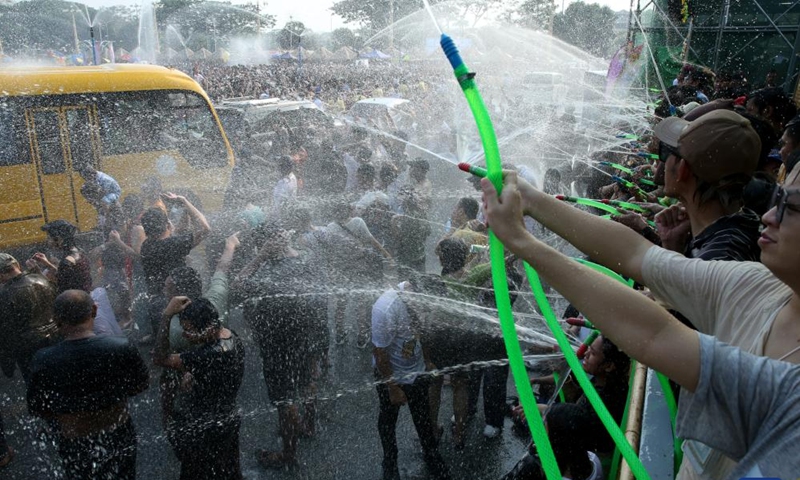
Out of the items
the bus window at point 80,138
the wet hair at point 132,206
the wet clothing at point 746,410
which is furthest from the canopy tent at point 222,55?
the wet clothing at point 746,410

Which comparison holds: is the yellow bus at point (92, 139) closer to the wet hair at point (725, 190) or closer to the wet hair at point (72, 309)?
the wet hair at point (72, 309)

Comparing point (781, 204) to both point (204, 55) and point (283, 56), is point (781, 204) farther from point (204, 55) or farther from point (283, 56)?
point (204, 55)

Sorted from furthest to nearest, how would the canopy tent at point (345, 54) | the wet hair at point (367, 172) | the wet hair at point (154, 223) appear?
the canopy tent at point (345, 54) < the wet hair at point (367, 172) < the wet hair at point (154, 223)

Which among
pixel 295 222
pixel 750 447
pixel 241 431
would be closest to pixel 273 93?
pixel 295 222

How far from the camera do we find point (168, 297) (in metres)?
4.33

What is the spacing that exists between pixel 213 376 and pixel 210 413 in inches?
10.1

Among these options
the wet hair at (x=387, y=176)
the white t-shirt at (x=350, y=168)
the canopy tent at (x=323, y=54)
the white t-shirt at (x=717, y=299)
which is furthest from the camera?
the canopy tent at (x=323, y=54)

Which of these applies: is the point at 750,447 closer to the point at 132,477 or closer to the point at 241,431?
the point at 132,477

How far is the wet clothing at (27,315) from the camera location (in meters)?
3.99

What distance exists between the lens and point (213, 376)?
329 cm

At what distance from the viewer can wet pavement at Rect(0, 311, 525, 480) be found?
3.90 metres

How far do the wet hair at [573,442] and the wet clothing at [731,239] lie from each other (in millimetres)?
834

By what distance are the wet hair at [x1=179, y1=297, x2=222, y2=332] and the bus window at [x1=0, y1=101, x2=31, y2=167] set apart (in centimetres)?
472

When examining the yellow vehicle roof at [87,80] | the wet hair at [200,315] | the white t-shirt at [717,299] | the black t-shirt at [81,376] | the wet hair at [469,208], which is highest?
the white t-shirt at [717,299]
